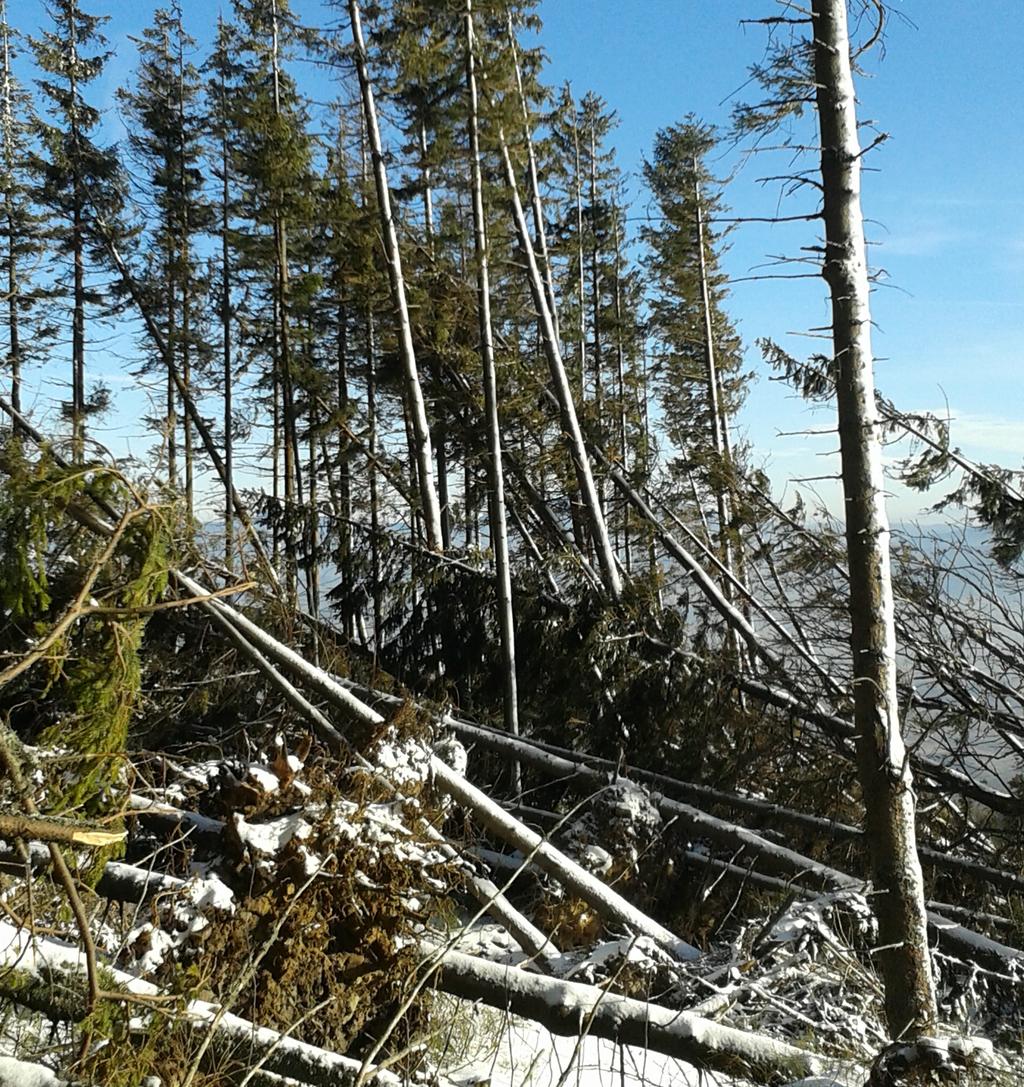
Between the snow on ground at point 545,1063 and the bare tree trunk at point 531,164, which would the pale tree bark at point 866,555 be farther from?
the bare tree trunk at point 531,164

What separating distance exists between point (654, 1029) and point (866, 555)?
2.52m

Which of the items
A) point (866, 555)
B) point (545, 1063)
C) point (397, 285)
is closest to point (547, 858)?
point (545, 1063)

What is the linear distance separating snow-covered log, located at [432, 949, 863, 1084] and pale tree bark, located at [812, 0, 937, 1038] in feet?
2.71

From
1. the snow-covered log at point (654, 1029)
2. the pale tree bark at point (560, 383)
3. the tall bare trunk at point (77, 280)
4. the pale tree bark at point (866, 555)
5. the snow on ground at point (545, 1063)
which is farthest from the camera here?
the tall bare trunk at point (77, 280)

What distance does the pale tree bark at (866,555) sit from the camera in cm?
425

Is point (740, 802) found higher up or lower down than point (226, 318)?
lower down

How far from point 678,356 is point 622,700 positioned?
17273 mm

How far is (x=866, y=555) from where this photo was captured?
4520mm

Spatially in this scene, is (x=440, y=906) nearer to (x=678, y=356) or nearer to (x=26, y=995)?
(x=26, y=995)

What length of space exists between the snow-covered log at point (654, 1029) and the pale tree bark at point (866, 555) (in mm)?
825

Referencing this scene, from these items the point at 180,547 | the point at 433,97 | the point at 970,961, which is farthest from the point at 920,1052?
the point at 433,97

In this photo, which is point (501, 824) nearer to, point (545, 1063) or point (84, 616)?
point (545, 1063)

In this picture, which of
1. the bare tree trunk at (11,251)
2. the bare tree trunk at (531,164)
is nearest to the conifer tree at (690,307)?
the bare tree trunk at (531,164)

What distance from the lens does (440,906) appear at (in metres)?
4.90
